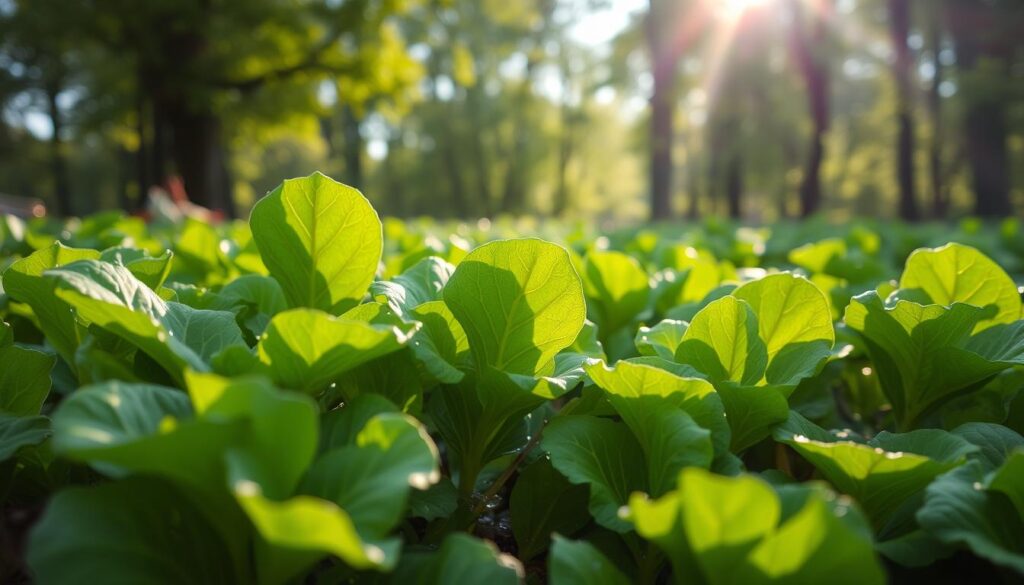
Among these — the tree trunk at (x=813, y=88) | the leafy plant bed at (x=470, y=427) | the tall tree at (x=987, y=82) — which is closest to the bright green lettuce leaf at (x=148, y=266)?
the leafy plant bed at (x=470, y=427)

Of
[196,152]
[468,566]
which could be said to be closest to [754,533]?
A: [468,566]

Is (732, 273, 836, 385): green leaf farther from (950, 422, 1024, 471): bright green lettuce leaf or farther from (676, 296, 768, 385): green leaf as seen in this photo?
(950, 422, 1024, 471): bright green lettuce leaf

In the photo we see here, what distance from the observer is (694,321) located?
1.02 metres

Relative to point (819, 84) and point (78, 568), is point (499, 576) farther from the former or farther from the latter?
point (819, 84)

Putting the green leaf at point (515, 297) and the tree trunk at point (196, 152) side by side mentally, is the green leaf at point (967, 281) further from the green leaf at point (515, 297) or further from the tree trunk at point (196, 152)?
the tree trunk at point (196, 152)

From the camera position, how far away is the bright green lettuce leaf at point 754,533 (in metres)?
0.60

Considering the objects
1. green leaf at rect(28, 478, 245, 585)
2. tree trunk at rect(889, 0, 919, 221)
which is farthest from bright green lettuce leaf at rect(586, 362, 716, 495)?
tree trunk at rect(889, 0, 919, 221)

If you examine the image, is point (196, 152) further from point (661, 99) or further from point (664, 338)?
point (664, 338)

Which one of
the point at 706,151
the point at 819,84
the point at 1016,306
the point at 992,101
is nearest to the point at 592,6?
the point at 706,151

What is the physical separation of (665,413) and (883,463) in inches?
10.5

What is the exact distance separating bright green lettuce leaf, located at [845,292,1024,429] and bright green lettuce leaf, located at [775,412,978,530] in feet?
0.72

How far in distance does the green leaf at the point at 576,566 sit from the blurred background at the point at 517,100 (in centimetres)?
545

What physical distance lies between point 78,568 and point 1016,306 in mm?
1614

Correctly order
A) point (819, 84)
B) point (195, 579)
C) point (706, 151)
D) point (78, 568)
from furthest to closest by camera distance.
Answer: point (706, 151) < point (819, 84) < point (195, 579) < point (78, 568)
